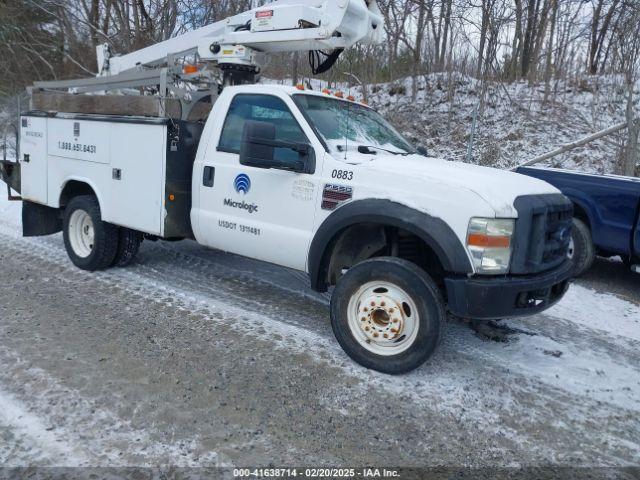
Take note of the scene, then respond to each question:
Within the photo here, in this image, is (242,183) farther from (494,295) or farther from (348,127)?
(494,295)

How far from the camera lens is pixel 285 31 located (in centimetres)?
538

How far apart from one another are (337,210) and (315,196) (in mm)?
278

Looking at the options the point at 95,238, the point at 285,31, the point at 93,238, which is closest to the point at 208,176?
the point at 285,31

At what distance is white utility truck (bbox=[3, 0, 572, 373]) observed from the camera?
3756 millimetres

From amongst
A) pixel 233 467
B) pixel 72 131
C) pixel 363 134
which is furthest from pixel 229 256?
pixel 233 467

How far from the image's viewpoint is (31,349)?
4.11 metres

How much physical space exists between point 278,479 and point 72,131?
483 cm

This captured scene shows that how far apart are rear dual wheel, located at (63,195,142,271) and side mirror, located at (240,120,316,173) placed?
2.39 m

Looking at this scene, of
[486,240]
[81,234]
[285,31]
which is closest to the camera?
[486,240]

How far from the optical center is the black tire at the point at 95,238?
595cm

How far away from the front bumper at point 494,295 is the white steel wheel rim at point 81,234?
4.32 meters

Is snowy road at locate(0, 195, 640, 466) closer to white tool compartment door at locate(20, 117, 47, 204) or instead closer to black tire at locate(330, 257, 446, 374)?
black tire at locate(330, 257, 446, 374)

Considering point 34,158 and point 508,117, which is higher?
point 508,117

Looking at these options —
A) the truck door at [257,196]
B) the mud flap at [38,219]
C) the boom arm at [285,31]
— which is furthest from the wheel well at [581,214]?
the mud flap at [38,219]
